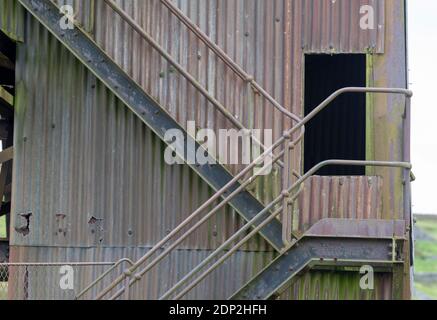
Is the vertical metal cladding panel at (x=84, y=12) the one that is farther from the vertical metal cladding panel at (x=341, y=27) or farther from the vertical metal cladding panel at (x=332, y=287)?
the vertical metal cladding panel at (x=332, y=287)

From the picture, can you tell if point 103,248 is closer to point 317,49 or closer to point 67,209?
point 67,209

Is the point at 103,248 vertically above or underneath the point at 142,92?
underneath

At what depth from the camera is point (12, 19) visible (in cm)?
1423

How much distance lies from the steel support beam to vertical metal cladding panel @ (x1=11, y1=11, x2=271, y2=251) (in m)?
0.81

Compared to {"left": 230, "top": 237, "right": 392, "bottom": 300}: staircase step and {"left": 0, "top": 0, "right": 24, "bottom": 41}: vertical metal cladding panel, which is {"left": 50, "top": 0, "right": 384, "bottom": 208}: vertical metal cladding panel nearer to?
{"left": 0, "top": 0, "right": 24, "bottom": 41}: vertical metal cladding panel

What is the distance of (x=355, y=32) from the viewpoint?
1372 cm

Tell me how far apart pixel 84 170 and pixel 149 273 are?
171 cm

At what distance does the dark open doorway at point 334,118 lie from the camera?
16344 mm
